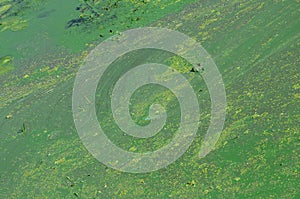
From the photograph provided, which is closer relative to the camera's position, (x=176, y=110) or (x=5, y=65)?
(x=176, y=110)

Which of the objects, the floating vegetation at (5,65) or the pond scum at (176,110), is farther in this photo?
the floating vegetation at (5,65)

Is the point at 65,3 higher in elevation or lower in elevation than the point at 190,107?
higher

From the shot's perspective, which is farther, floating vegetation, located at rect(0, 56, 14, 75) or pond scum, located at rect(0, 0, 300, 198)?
floating vegetation, located at rect(0, 56, 14, 75)

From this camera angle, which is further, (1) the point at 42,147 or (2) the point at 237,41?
(2) the point at 237,41

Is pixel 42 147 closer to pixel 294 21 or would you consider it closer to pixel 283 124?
pixel 283 124

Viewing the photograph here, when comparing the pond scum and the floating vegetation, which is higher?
the floating vegetation

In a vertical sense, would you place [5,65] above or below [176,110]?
above

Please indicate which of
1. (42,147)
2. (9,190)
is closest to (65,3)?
(42,147)

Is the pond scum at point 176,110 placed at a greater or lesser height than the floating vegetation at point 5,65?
lesser
